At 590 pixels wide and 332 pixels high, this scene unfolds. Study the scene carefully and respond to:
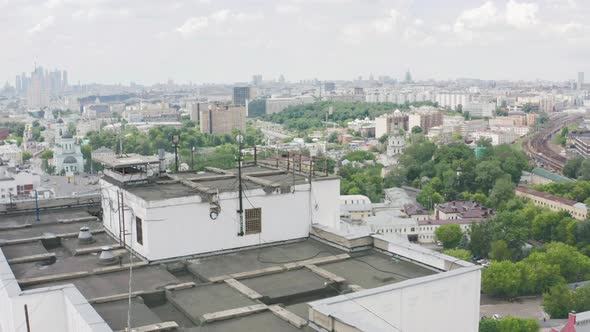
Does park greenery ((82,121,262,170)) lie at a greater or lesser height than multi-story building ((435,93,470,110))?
lesser

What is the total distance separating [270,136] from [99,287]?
10337 centimetres

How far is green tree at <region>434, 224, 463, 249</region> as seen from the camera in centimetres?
4125

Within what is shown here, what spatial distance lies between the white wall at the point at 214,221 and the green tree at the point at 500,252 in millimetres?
28385

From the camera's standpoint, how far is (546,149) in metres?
91.9

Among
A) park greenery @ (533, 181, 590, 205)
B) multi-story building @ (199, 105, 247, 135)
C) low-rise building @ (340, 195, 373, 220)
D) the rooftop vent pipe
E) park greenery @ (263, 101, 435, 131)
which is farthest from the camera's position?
park greenery @ (263, 101, 435, 131)

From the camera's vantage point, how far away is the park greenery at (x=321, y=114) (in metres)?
130

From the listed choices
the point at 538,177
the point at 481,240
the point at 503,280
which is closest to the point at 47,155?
the point at 481,240

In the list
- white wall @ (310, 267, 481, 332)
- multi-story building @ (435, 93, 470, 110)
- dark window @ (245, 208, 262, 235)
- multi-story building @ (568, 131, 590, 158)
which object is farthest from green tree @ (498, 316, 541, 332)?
multi-story building @ (435, 93, 470, 110)

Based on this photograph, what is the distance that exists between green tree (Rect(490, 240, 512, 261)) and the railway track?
3886 centimetres

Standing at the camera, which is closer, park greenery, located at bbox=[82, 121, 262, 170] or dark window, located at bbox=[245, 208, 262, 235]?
dark window, located at bbox=[245, 208, 262, 235]

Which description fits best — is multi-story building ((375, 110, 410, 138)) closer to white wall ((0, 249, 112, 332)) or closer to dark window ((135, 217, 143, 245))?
dark window ((135, 217, 143, 245))

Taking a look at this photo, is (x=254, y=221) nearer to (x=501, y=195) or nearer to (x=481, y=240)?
(x=481, y=240)

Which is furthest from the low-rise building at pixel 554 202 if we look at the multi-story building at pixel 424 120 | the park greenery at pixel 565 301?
the multi-story building at pixel 424 120

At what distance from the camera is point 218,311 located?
7855 millimetres
